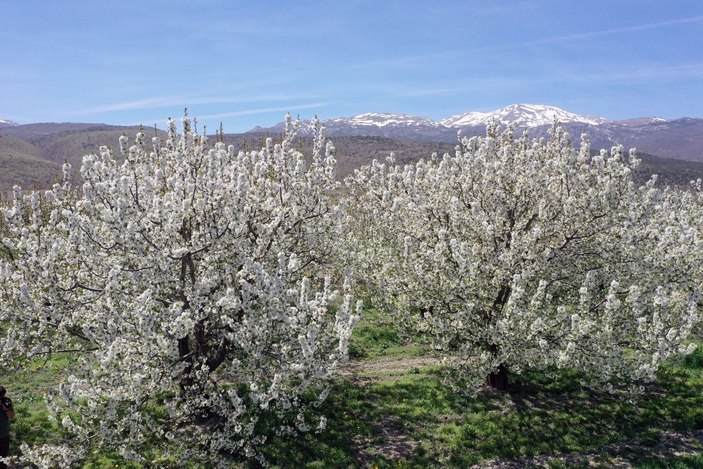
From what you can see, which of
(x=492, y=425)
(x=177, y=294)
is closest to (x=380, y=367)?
(x=492, y=425)

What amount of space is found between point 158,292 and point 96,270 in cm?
307

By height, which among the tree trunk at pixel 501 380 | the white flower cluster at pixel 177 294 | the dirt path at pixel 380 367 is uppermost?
the white flower cluster at pixel 177 294

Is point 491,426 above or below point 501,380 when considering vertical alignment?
below

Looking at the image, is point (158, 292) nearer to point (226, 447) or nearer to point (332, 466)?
point (226, 447)

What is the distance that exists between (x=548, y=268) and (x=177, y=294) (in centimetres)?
1295

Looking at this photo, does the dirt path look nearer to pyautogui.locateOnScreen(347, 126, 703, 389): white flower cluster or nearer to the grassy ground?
the grassy ground

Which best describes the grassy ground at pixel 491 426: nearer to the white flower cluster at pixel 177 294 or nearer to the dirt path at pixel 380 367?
the dirt path at pixel 380 367

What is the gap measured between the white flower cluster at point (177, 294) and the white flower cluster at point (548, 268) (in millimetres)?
4513

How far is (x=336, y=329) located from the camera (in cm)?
1163

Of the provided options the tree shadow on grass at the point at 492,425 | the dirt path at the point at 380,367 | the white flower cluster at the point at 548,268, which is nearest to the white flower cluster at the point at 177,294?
the tree shadow on grass at the point at 492,425

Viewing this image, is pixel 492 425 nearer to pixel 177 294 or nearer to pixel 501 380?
pixel 501 380

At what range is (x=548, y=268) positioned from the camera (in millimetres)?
16375

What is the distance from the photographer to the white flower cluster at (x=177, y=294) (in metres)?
11.6

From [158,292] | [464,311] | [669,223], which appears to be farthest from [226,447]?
[669,223]
